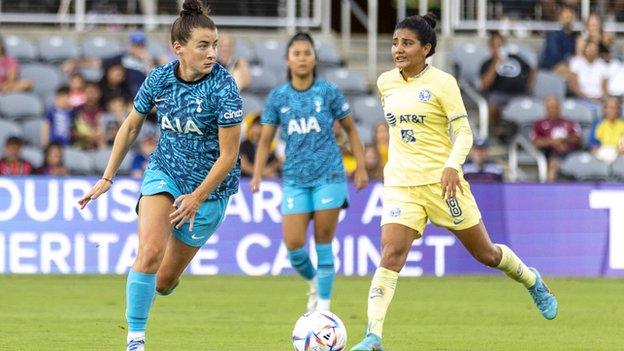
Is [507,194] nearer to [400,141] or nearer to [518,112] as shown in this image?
[518,112]

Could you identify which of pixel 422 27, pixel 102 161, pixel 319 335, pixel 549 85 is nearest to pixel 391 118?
pixel 422 27

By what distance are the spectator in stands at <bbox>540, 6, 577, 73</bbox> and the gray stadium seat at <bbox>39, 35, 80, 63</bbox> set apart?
305 inches

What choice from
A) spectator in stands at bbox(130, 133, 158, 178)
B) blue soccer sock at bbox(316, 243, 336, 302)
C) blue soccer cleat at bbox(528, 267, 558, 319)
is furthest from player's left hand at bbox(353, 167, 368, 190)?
spectator in stands at bbox(130, 133, 158, 178)

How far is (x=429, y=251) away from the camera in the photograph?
59.7 ft

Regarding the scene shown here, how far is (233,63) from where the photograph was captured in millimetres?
21328

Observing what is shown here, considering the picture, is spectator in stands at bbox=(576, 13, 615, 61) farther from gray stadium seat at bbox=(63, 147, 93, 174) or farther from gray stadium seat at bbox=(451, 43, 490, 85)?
gray stadium seat at bbox=(63, 147, 93, 174)

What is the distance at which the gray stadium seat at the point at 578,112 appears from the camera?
22.5 metres

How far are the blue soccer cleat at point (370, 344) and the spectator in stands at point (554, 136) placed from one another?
12.3 metres

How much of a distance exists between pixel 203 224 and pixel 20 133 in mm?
11715

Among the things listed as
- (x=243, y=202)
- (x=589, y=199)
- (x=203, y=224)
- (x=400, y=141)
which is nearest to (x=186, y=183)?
(x=203, y=224)

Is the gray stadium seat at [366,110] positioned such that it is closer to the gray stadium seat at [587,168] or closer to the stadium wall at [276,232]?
the gray stadium seat at [587,168]

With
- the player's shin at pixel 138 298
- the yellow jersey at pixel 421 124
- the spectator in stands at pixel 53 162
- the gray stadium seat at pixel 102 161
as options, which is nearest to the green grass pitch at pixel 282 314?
the yellow jersey at pixel 421 124

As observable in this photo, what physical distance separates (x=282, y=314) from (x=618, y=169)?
29.6 ft

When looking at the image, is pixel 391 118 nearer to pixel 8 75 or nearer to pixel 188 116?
pixel 188 116
